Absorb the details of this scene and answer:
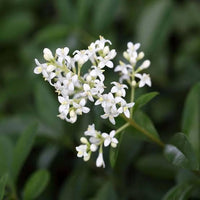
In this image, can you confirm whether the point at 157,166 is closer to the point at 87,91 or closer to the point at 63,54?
the point at 87,91

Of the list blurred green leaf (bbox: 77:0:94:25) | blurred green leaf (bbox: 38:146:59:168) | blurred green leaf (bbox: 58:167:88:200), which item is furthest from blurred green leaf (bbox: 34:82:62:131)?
blurred green leaf (bbox: 77:0:94:25)

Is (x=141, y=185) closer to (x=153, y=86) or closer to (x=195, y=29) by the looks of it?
(x=153, y=86)

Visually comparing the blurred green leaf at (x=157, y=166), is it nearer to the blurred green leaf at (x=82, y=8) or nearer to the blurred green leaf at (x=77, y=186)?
the blurred green leaf at (x=77, y=186)

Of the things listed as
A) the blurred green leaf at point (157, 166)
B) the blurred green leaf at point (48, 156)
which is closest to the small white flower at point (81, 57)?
the blurred green leaf at point (157, 166)

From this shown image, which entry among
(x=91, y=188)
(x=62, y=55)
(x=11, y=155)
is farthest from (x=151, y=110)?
(x=62, y=55)

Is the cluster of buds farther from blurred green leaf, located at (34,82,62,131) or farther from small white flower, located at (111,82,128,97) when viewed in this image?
blurred green leaf, located at (34,82,62,131)
